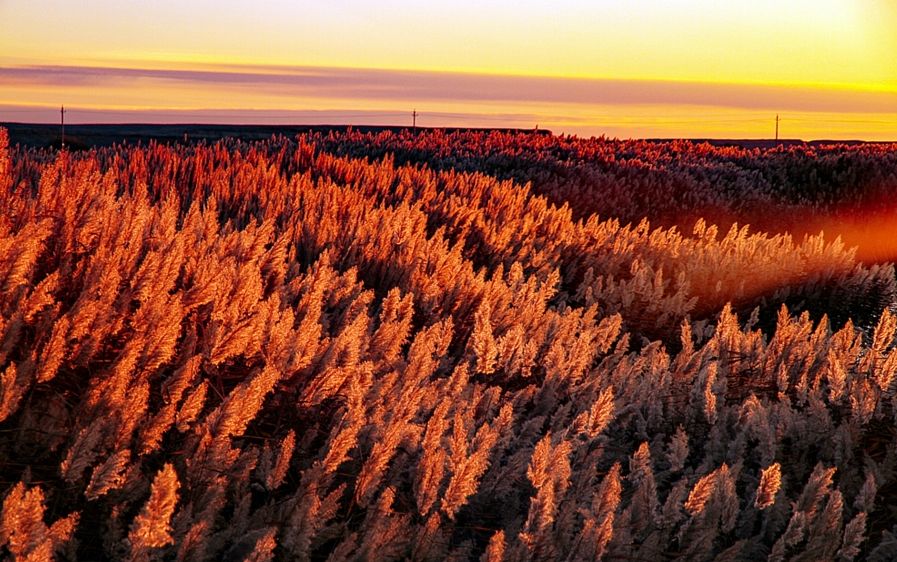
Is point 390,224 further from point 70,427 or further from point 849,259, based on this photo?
point 849,259

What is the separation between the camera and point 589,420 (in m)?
3.27

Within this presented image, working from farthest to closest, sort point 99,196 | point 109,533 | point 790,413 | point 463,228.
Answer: point 463,228, point 99,196, point 790,413, point 109,533

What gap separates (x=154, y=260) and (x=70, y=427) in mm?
597

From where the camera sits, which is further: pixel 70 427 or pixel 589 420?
pixel 589 420

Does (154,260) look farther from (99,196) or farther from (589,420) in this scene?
(589,420)

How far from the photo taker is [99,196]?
13.7 ft

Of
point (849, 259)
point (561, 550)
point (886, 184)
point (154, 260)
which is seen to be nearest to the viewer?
point (561, 550)

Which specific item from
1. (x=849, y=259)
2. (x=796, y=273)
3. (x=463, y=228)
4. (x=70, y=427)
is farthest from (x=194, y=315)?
(x=849, y=259)

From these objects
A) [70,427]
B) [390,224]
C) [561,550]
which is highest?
[390,224]

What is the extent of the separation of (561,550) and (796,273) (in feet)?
20.0

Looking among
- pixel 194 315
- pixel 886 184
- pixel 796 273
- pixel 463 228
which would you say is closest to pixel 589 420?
pixel 194 315

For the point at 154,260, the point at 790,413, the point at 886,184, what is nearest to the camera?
the point at 154,260

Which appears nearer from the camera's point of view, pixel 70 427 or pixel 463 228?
pixel 70 427

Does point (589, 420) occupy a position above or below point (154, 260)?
below
